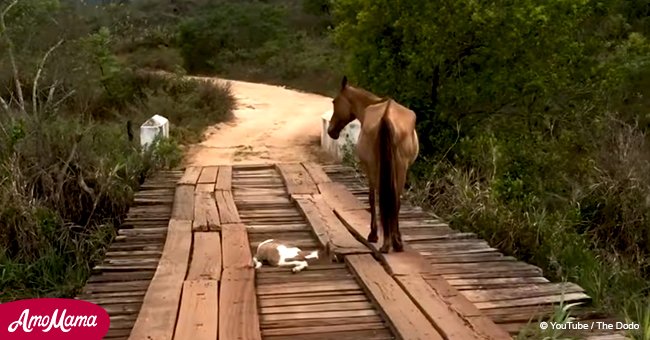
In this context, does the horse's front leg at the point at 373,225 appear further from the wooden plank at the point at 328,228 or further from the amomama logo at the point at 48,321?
the amomama logo at the point at 48,321

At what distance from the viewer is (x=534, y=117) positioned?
10445mm

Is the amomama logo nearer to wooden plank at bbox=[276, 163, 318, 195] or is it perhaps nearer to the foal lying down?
the foal lying down

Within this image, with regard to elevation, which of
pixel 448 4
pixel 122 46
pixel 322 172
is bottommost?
pixel 122 46

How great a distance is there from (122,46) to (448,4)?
80.0 feet

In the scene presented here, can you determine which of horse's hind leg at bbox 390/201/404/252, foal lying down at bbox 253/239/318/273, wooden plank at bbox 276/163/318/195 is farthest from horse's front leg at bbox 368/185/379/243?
wooden plank at bbox 276/163/318/195

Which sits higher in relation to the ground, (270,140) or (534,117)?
(534,117)

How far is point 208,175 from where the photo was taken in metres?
8.45

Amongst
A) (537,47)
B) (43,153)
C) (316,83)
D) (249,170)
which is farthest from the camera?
(316,83)

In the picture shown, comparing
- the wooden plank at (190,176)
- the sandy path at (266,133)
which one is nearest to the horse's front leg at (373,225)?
the wooden plank at (190,176)

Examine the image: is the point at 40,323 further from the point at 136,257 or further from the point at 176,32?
the point at 176,32

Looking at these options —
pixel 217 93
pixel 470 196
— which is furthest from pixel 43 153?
pixel 217 93

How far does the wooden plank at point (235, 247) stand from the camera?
512 cm

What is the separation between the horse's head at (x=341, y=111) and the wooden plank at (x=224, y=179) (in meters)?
1.90

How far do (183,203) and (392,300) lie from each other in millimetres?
3147
